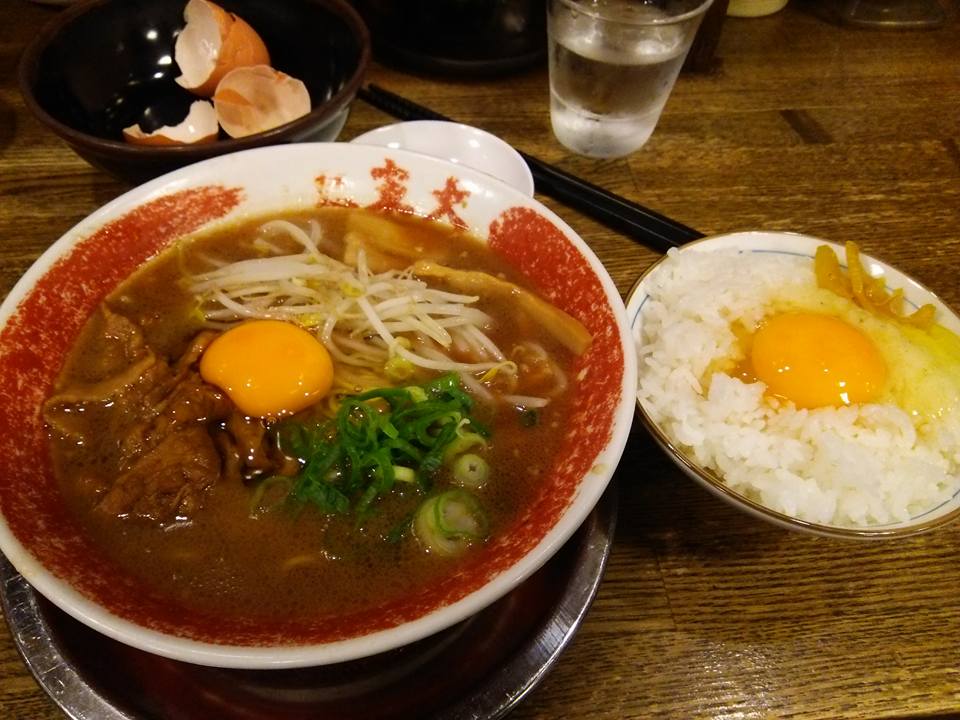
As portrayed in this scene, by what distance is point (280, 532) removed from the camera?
148 cm

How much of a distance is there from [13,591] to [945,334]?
7.83 ft

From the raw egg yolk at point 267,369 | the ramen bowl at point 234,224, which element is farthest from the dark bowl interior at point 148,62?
the raw egg yolk at point 267,369

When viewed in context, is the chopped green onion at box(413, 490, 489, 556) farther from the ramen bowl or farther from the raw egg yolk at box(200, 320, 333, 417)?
the raw egg yolk at box(200, 320, 333, 417)

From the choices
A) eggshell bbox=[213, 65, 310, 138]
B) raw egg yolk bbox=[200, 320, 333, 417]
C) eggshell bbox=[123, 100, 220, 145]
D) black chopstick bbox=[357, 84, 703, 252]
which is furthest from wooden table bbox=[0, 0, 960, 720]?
raw egg yolk bbox=[200, 320, 333, 417]

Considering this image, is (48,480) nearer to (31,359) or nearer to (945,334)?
(31,359)

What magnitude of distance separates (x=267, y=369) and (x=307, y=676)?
0.72m

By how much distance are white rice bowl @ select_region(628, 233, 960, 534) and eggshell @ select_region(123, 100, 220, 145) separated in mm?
1545

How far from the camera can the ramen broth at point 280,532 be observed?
1.35 metres

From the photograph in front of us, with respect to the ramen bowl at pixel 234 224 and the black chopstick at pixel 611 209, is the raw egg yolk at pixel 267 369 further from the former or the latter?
the black chopstick at pixel 611 209

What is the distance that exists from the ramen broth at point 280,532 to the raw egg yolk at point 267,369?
0.21ft

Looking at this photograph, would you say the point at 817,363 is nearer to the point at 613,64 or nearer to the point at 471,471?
the point at 471,471

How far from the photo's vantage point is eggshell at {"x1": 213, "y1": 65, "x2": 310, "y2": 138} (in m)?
2.36

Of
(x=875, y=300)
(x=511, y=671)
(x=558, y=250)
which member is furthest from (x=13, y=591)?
(x=875, y=300)

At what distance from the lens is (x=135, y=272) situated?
6.39 feet
